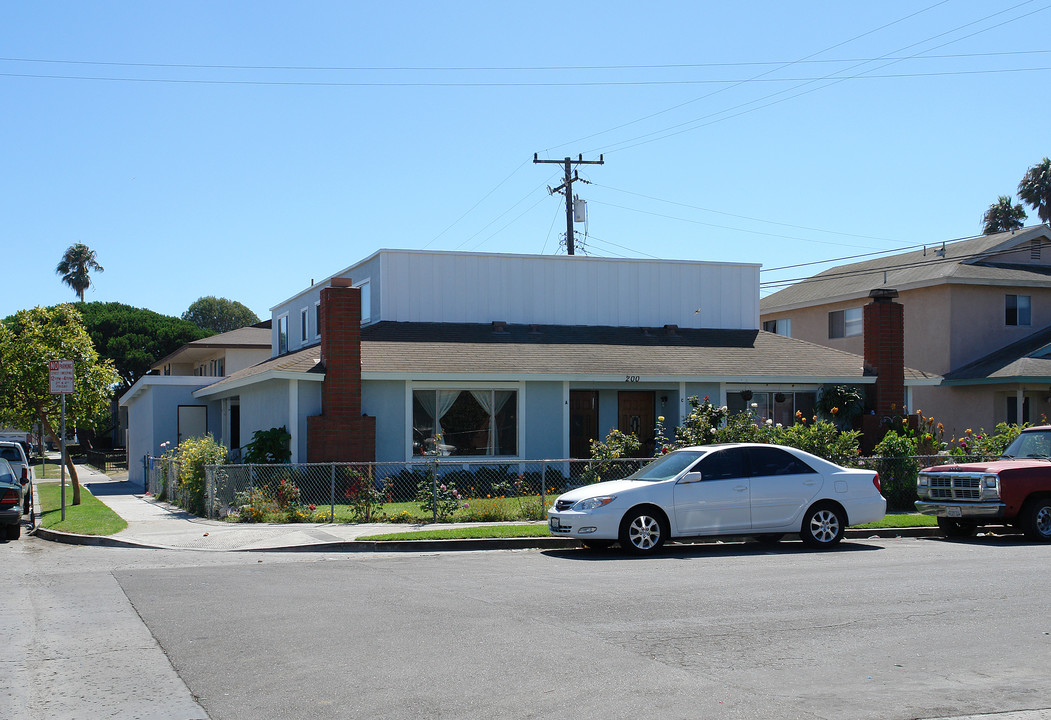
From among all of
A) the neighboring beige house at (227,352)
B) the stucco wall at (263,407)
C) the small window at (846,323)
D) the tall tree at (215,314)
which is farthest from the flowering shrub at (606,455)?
the tall tree at (215,314)

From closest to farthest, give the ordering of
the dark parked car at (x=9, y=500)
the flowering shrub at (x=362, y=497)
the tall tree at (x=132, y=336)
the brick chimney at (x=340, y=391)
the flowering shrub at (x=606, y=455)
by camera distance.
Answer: the dark parked car at (x=9, y=500) → the flowering shrub at (x=362, y=497) → the flowering shrub at (x=606, y=455) → the brick chimney at (x=340, y=391) → the tall tree at (x=132, y=336)

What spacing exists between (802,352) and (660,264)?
4.82 meters

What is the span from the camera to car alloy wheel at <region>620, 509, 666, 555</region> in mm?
13500

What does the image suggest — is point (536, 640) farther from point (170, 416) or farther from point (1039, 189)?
point (1039, 189)

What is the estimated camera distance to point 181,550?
15086mm

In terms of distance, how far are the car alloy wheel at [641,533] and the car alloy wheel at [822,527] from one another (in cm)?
225

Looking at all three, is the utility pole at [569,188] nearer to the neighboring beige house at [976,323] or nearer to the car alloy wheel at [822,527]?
the neighboring beige house at [976,323]

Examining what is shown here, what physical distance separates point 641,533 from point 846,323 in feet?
85.5

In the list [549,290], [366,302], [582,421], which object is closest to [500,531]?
[582,421]

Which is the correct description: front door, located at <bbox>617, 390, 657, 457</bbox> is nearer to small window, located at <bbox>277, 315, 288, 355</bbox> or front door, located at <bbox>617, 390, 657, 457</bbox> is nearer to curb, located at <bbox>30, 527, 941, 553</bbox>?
curb, located at <bbox>30, 527, 941, 553</bbox>

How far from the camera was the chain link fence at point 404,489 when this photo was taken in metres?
18.0

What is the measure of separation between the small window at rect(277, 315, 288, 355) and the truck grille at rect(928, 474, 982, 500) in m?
23.3

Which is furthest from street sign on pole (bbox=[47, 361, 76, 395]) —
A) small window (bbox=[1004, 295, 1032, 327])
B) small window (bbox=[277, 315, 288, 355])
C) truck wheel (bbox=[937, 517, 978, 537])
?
small window (bbox=[1004, 295, 1032, 327])

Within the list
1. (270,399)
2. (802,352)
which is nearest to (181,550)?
(270,399)
